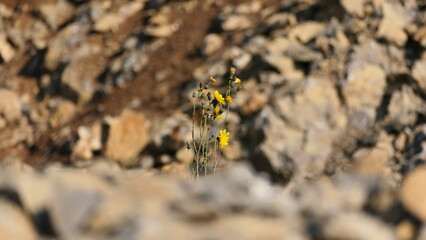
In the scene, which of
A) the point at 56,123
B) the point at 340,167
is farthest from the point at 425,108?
the point at 56,123

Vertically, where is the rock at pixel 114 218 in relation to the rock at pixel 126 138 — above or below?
below

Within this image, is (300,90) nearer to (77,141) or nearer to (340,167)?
(340,167)

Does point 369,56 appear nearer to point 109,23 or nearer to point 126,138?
point 126,138

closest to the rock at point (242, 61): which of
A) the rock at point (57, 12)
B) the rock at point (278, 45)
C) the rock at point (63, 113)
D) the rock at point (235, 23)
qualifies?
the rock at point (278, 45)

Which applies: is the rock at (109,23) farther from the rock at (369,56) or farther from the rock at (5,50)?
the rock at (369,56)

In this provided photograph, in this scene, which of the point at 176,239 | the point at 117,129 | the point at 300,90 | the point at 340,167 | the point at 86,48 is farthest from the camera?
the point at 86,48
